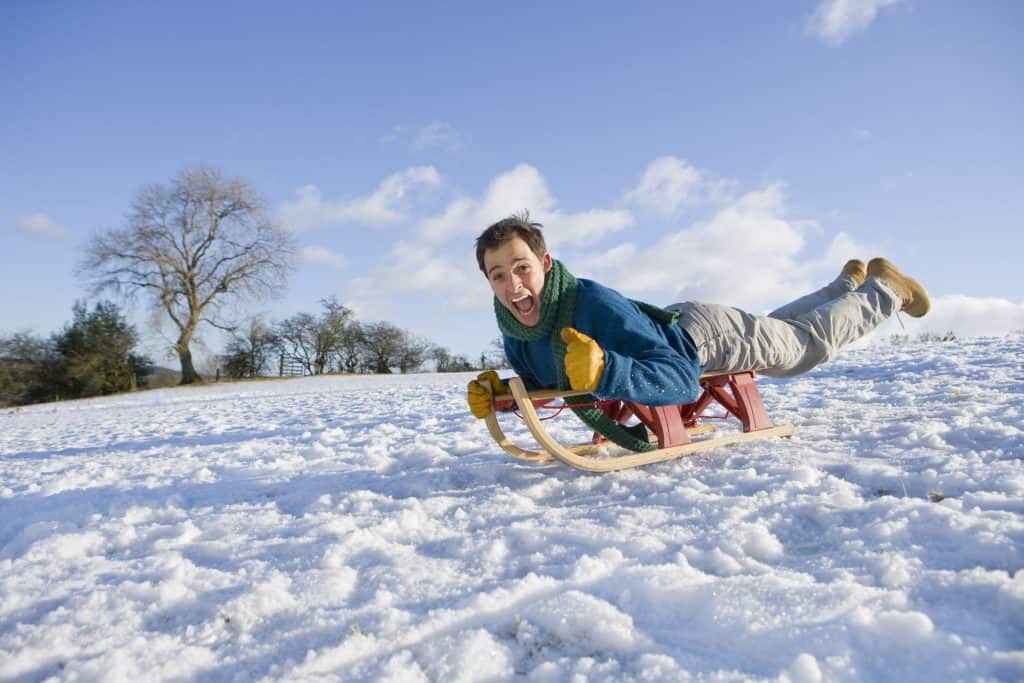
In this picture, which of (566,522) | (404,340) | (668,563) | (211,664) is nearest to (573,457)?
(566,522)

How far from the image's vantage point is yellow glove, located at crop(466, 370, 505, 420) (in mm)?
2688

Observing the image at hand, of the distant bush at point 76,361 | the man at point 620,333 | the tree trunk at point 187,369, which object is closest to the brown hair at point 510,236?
the man at point 620,333

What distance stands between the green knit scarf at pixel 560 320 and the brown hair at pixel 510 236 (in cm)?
11

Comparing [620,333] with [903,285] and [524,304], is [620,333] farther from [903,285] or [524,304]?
[903,285]

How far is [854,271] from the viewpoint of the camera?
374 cm

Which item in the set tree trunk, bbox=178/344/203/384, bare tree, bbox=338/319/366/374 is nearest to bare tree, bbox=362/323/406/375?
bare tree, bbox=338/319/366/374

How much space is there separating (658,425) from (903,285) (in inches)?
79.9

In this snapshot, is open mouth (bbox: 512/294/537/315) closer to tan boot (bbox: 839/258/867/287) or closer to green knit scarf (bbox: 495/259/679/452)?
green knit scarf (bbox: 495/259/679/452)

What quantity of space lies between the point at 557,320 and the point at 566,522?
0.90m

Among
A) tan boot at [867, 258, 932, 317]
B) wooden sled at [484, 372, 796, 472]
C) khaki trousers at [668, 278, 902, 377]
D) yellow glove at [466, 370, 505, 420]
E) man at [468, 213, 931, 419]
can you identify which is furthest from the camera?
tan boot at [867, 258, 932, 317]

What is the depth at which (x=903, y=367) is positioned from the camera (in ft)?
17.8

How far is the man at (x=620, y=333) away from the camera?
2.10m

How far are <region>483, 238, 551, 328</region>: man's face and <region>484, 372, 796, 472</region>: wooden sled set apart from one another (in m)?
0.36

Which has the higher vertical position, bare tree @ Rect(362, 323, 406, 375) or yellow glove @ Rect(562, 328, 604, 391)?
bare tree @ Rect(362, 323, 406, 375)
